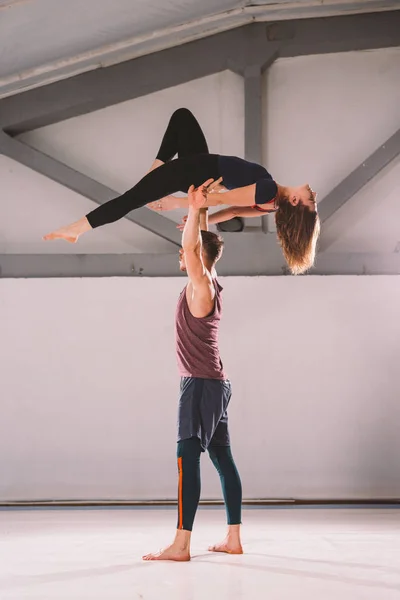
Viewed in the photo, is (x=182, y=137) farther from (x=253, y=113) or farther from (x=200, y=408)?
(x=253, y=113)

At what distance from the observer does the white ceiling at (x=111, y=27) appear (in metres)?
4.95

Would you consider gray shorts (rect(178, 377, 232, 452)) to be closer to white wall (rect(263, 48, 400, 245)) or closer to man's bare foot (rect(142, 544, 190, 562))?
man's bare foot (rect(142, 544, 190, 562))

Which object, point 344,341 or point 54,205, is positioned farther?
point 54,205

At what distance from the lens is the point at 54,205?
575 centimetres

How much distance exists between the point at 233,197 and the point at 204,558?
5.07ft

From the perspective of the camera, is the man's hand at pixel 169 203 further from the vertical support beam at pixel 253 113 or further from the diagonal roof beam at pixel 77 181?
the vertical support beam at pixel 253 113

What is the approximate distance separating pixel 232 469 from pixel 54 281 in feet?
9.51

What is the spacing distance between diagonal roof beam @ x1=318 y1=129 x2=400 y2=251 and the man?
250 cm

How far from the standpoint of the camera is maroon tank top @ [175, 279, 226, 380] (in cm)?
302

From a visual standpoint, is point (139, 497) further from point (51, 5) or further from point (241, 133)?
point (51, 5)

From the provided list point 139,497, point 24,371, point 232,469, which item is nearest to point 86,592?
point 232,469

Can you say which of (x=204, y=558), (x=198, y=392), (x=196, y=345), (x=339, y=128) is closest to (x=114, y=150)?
(x=339, y=128)

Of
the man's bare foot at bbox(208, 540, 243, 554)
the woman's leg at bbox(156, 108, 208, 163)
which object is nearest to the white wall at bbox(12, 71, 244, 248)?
the woman's leg at bbox(156, 108, 208, 163)

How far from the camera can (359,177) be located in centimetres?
547
